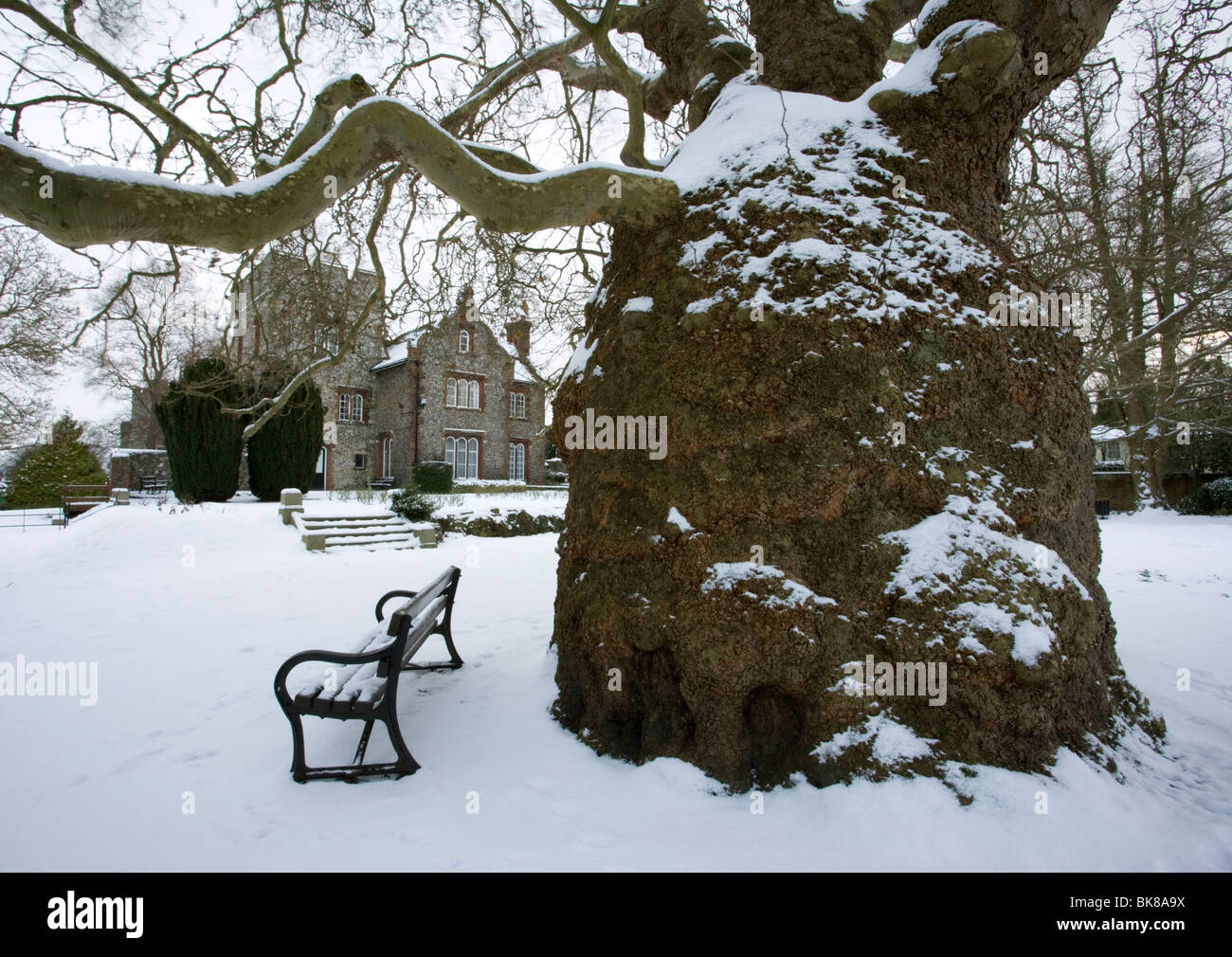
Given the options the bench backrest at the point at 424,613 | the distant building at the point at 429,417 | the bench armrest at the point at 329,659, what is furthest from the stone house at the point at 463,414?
the bench armrest at the point at 329,659

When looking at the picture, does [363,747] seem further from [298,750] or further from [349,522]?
[349,522]

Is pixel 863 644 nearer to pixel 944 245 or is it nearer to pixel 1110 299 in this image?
pixel 944 245

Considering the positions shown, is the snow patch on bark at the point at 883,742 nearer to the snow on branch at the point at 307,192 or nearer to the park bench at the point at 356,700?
the park bench at the point at 356,700

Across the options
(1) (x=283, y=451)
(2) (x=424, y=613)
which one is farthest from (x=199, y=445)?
(2) (x=424, y=613)

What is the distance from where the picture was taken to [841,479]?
309cm

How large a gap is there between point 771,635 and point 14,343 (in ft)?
76.1

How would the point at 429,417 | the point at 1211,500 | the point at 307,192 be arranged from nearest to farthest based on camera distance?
the point at 307,192 < the point at 1211,500 < the point at 429,417

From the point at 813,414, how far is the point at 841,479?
14.0 inches

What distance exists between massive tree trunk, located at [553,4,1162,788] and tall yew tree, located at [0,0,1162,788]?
14 millimetres

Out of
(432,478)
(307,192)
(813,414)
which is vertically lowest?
(432,478)

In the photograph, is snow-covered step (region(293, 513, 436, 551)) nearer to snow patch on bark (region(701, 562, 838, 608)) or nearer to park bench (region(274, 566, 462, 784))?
park bench (region(274, 566, 462, 784))

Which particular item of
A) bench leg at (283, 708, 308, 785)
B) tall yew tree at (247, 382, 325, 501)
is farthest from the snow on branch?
tall yew tree at (247, 382, 325, 501)

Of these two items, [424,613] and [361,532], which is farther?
Answer: [361,532]

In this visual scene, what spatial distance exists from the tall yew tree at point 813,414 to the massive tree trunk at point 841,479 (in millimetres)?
14
